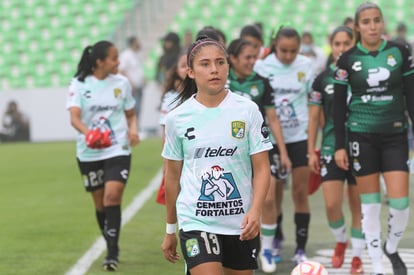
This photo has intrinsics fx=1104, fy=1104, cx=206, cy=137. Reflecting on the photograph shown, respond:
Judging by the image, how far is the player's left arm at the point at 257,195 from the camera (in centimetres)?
606

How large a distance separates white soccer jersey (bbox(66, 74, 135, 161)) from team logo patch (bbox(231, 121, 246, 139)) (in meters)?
3.86

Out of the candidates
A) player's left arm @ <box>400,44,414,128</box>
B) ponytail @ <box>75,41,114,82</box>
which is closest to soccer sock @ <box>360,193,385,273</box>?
player's left arm @ <box>400,44,414,128</box>

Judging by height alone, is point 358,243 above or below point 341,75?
below

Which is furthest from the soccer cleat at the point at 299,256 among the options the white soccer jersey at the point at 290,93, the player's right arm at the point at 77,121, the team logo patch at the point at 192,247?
the team logo patch at the point at 192,247

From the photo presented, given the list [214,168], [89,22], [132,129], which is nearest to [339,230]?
[132,129]

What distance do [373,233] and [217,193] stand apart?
2763 mm

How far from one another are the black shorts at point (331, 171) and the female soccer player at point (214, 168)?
3327mm

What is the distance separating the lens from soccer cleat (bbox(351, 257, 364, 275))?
927 cm

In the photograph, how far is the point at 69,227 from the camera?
12.4 m

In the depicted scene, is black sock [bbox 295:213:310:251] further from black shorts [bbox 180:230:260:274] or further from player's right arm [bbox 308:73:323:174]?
black shorts [bbox 180:230:260:274]

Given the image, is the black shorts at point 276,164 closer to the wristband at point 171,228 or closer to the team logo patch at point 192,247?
the wristband at point 171,228

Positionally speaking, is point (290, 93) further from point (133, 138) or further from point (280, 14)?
point (280, 14)

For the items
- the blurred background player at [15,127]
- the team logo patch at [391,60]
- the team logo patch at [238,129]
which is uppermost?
the team logo patch at [391,60]

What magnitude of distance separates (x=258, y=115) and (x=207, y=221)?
26.3 inches
